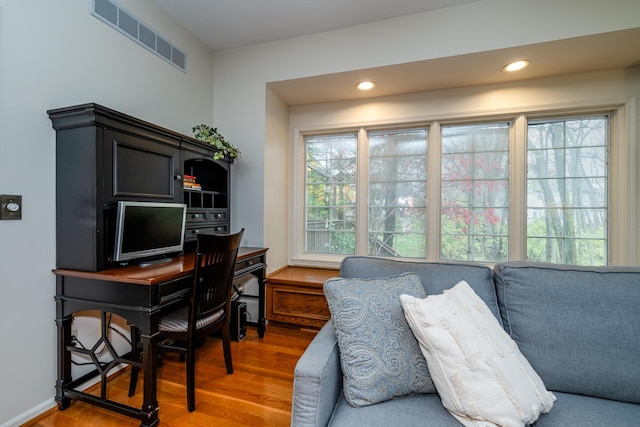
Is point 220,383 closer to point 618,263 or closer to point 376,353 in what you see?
point 376,353

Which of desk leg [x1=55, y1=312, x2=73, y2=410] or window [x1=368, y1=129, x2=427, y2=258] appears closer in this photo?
desk leg [x1=55, y1=312, x2=73, y2=410]

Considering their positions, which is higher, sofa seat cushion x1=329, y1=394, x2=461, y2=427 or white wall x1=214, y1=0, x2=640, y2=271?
white wall x1=214, y1=0, x2=640, y2=271

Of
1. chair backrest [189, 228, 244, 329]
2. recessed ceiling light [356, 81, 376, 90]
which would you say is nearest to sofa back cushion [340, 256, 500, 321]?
chair backrest [189, 228, 244, 329]

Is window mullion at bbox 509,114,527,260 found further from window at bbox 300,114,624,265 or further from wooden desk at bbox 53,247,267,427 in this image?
wooden desk at bbox 53,247,267,427

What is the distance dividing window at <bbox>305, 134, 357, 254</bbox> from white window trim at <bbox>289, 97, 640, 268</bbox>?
0.08 meters

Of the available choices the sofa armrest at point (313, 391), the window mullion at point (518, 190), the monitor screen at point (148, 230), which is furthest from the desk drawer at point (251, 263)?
the window mullion at point (518, 190)

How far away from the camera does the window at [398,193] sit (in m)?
2.91

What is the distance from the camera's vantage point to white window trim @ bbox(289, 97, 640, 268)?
231cm

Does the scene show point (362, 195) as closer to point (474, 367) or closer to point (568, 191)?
point (568, 191)

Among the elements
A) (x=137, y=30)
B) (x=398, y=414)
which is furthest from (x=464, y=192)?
(x=137, y=30)

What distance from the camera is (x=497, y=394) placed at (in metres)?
0.89

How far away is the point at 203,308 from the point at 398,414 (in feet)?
4.05

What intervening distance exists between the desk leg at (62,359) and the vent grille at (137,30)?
6.07 feet

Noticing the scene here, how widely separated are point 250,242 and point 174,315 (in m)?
1.13
